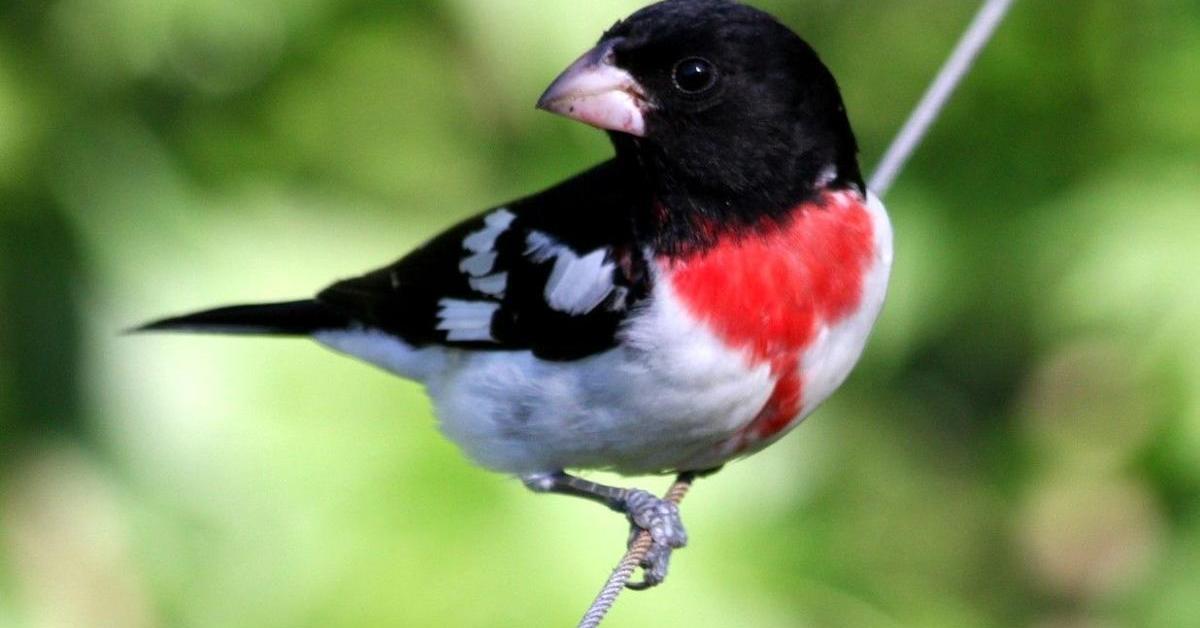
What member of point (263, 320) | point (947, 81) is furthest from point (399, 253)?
point (947, 81)

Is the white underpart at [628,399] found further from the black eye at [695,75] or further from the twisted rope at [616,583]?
the black eye at [695,75]

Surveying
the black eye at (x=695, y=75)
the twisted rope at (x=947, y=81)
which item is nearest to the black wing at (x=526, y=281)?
the black eye at (x=695, y=75)

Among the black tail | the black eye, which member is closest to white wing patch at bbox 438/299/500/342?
the black tail

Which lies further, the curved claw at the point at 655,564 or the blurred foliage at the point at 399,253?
the blurred foliage at the point at 399,253

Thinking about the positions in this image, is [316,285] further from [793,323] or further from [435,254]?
[793,323]

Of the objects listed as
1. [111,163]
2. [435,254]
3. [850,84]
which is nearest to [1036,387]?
[850,84]

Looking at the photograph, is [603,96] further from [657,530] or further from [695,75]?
[657,530]

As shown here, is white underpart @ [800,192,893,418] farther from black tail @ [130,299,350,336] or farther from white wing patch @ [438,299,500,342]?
black tail @ [130,299,350,336]
